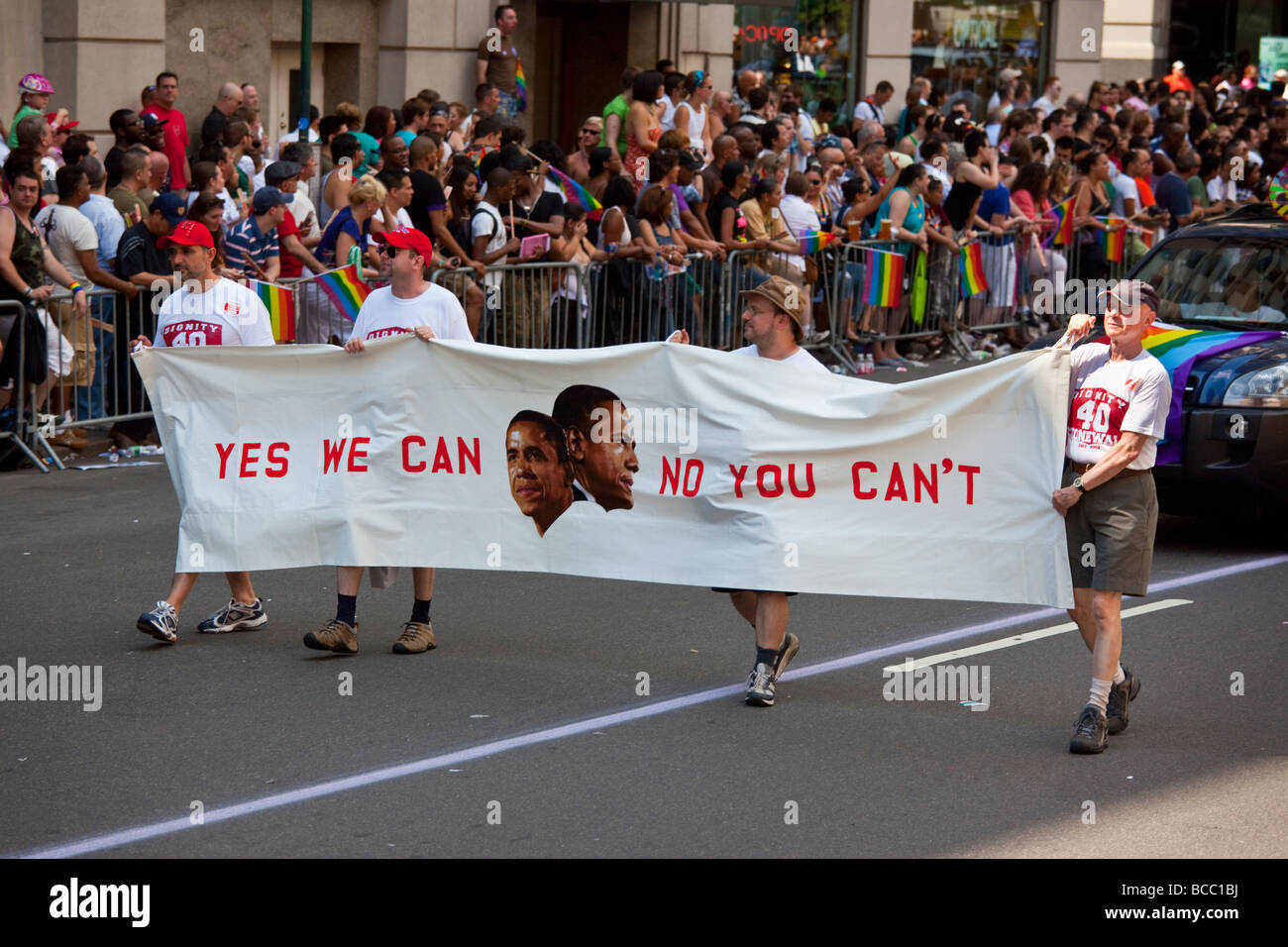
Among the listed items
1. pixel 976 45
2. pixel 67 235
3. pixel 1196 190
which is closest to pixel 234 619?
pixel 67 235

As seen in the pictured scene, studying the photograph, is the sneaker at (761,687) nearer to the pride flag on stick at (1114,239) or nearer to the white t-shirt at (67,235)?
the white t-shirt at (67,235)

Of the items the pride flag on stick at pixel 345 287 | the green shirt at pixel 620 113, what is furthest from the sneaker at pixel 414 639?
the green shirt at pixel 620 113

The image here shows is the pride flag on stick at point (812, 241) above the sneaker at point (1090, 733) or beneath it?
above

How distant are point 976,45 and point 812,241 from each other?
54.2ft

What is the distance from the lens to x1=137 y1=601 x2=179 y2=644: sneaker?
8.63 m

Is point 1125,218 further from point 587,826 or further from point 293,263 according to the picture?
point 587,826

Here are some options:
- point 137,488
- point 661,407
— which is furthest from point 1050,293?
point 661,407

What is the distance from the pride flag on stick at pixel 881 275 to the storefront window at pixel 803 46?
10767 millimetres

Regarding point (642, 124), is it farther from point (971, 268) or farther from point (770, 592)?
point (770, 592)

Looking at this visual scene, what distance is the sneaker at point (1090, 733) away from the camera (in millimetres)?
7324

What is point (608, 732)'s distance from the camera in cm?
748

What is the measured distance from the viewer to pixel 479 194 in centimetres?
1566

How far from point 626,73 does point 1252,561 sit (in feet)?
39.9

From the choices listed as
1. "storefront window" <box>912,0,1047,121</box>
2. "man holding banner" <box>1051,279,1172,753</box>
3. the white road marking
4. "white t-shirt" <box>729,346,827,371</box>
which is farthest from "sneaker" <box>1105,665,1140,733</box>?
"storefront window" <box>912,0,1047,121</box>
